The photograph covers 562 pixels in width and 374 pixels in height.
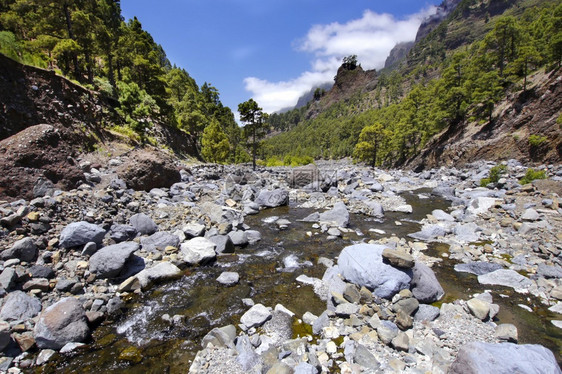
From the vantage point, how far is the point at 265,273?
8375 mm

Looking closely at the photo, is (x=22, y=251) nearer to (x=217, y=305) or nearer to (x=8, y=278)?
(x=8, y=278)

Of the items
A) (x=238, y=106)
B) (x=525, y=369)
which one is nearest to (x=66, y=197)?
(x=525, y=369)

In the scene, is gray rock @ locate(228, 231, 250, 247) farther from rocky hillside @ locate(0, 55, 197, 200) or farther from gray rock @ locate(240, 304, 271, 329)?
rocky hillside @ locate(0, 55, 197, 200)

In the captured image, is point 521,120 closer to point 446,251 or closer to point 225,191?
point 446,251

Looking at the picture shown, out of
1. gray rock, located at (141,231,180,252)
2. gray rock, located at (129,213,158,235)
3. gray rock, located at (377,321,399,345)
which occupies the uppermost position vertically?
gray rock, located at (129,213,158,235)

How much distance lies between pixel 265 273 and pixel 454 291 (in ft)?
19.6

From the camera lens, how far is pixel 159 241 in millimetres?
9297

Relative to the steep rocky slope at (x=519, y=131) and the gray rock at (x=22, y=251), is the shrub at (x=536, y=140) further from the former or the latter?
the gray rock at (x=22, y=251)

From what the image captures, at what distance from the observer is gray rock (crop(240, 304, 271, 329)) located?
228 inches

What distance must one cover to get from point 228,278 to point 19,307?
4.87m

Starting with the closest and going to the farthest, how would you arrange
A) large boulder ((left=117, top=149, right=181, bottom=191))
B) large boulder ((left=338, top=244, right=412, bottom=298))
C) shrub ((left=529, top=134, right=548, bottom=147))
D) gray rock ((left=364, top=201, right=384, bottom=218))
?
large boulder ((left=338, top=244, right=412, bottom=298)) < large boulder ((left=117, top=149, right=181, bottom=191)) < gray rock ((left=364, top=201, right=384, bottom=218)) < shrub ((left=529, top=134, right=548, bottom=147))

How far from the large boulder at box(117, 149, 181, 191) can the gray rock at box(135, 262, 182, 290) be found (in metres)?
8.18

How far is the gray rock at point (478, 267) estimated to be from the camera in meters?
7.81

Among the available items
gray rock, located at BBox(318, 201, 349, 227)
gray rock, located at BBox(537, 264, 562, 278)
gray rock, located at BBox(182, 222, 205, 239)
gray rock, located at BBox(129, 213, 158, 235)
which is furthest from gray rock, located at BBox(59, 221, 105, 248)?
gray rock, located at BBox(537, 264, 562, 278)
